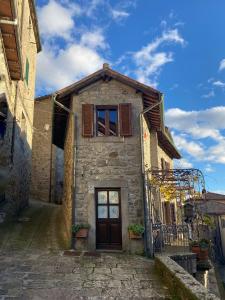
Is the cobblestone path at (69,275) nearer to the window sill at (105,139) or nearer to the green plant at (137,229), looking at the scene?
the green plant at (137,229)

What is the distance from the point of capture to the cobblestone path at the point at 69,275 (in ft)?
18.1

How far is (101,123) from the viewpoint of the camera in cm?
1018

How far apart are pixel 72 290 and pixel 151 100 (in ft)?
23.3

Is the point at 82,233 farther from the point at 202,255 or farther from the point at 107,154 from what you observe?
the point at 202,255

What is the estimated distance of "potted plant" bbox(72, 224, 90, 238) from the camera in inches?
345

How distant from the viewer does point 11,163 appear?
40.2 feet

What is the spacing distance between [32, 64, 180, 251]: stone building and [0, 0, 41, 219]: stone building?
2.14 meters

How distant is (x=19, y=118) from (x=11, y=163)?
8.48ft

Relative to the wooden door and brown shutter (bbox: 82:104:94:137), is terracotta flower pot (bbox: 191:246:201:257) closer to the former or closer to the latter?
the wooden door

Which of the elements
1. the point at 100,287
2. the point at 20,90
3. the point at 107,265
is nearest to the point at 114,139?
the point at 107,265

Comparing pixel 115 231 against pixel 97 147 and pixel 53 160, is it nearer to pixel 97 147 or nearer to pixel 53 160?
pixel 97 147

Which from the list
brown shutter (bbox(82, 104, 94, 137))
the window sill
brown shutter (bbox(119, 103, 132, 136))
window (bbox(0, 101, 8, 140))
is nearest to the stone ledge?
the window sill

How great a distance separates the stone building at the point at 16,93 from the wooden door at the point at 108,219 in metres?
4.60

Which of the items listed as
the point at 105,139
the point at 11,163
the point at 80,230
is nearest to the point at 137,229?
the point at 80,230
